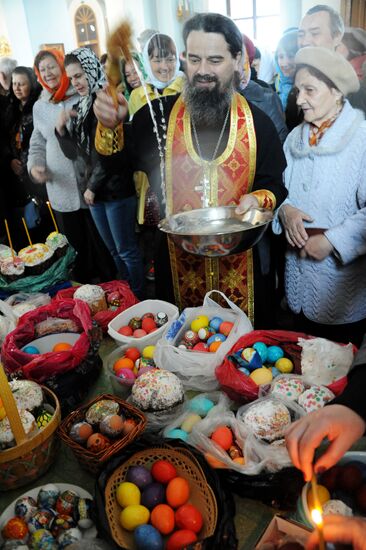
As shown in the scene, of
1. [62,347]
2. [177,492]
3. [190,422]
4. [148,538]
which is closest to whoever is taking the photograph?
[148,538]

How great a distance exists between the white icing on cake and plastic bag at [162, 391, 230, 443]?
4 cm

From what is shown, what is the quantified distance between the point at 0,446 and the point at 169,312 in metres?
0.88

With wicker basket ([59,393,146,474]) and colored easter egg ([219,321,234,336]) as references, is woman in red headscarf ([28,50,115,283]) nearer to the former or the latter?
colored easter egg ([219,321,234,336])

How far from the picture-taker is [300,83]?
1719 millimetres

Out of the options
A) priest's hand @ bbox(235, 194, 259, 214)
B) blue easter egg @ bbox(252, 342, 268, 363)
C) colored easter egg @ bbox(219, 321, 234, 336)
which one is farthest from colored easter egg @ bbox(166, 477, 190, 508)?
priest's hand @ bbox(235, 194, 259, 214)

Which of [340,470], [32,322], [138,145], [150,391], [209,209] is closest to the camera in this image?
[340,470]

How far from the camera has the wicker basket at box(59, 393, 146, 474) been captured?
3.50 feet

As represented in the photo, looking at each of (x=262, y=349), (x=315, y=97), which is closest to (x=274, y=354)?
(x=262, y=349)

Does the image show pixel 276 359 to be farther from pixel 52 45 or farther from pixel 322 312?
pixel 52 45

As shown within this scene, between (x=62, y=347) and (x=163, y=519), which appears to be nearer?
(x=163, y=519)

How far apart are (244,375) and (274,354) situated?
177 mm

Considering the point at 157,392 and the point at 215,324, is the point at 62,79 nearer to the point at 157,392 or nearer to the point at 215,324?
the point at 215,324

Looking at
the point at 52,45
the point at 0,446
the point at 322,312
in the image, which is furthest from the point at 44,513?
the point at 52,45

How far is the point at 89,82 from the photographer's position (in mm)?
2650
